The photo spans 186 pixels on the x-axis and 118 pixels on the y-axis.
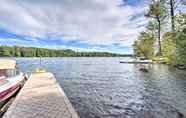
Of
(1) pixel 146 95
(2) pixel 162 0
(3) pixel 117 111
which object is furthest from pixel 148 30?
(3) pixel 117 111

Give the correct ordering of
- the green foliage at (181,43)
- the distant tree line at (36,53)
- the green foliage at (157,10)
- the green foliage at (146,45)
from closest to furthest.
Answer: the green foliage at (181,43) < the green foliage at (157,10) < the green foliage at (146,45) < the distant tree line at (36,53)

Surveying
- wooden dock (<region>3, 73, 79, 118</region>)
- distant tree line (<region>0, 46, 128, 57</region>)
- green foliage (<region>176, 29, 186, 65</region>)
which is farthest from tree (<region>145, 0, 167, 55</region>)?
distant tree line (<region>0, 46, 128, 57</region>)

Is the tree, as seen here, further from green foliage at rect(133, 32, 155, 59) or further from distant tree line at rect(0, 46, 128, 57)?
distant tree line at rect(0, 46, 128, 57)

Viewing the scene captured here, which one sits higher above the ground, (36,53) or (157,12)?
(157,12)

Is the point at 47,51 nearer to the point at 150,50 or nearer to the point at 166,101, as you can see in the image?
the point at 150,50

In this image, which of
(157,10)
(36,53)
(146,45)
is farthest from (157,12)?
(36,53)

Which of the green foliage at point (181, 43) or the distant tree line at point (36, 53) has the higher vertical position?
the distant tree line at point (36, 53)

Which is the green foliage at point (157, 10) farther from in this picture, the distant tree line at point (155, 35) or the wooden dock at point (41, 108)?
the wooden dock at point (41, 108)

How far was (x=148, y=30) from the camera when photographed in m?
50.4

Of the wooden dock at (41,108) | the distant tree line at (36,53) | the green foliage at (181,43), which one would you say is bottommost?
the wooden dock at (41,108)

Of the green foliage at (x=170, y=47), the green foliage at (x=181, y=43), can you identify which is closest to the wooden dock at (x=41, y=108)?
the green foliage at (x=181, y=43)

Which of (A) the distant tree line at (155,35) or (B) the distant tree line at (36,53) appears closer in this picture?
(A) the distant tree line at (155,35)

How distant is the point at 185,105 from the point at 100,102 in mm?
4133

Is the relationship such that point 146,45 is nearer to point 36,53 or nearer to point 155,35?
point 155,35
